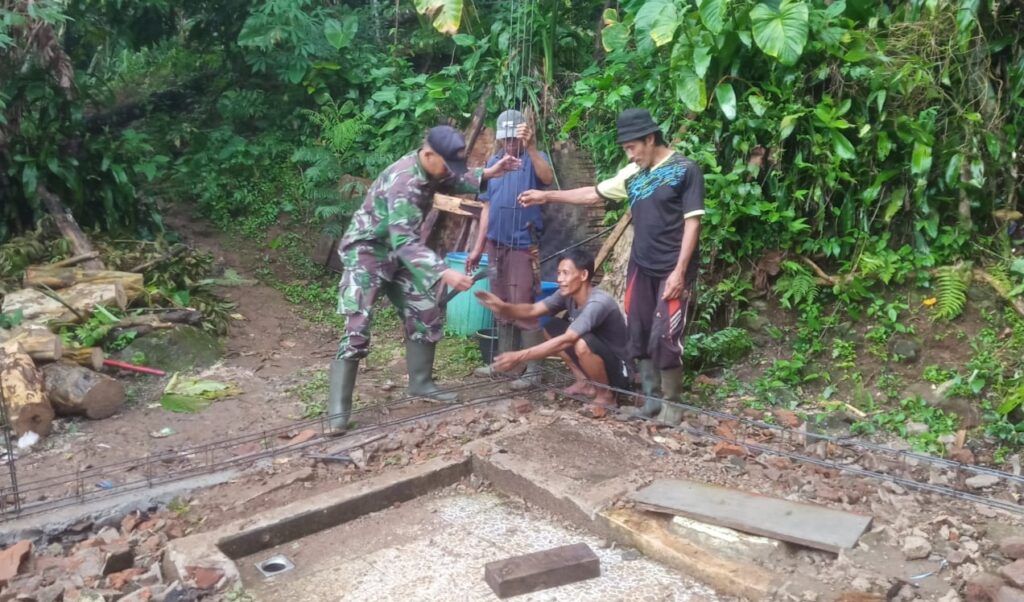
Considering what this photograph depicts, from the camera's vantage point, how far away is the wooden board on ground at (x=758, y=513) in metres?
3.56

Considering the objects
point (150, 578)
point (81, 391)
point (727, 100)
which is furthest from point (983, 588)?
point (81, 391)

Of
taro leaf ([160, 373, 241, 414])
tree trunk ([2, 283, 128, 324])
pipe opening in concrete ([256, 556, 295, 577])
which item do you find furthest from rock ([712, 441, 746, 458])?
tree trunk ([2, 283, 128, 324])

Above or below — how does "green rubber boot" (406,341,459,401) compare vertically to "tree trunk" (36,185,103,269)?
below

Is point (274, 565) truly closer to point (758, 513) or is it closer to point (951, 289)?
point (758, 513)

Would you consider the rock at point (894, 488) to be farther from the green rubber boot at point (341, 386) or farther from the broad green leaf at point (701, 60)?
the broad green leaf at point (701, 60)

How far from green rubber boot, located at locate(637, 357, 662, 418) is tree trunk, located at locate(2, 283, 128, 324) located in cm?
409

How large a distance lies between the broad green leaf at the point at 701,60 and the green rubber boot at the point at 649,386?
2.16 meters

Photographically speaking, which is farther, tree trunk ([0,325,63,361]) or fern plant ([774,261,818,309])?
fern plant ([774,261,818,309])

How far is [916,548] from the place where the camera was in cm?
346

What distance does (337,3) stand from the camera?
35.0 ft

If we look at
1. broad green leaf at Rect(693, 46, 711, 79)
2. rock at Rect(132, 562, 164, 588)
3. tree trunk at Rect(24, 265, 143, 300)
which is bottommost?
rock at Rect(132, 562, 164, 588)

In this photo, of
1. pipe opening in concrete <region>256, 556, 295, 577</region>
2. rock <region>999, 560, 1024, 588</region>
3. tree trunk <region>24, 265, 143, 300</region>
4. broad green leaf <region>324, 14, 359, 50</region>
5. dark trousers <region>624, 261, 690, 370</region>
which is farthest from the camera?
broad green leaf <region>324, 14, 359, 50</region>

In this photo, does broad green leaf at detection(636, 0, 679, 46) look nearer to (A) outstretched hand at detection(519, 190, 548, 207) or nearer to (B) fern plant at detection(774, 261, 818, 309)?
(A) outstretched hand at detection(519, 190, 548, 207)

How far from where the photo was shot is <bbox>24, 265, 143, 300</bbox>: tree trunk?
23.0 ft
